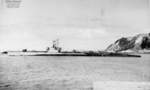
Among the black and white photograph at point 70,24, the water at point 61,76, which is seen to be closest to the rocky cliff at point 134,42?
the black and white photograph at point 70,24

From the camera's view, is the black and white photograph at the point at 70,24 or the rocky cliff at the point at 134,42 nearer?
the black and white photograph at the point at 70,24

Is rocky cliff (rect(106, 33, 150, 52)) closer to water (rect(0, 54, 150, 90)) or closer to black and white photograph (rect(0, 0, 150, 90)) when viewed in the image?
black and white photograph (rect(0, 0, 150, 90))

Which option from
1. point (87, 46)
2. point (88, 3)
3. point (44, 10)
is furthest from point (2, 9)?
point (87, 46)

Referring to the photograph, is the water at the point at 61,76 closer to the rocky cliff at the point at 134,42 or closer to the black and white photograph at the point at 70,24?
the black and white photograph at the point at 70,24

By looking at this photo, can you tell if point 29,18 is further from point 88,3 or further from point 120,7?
point 120,7

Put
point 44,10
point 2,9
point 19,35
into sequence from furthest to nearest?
point 19,35 < point 44,10 < point 2,9

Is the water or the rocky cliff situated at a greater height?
the rocky cliff

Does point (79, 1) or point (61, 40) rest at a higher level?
point (79, 1)

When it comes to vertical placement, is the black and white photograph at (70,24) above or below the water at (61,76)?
above

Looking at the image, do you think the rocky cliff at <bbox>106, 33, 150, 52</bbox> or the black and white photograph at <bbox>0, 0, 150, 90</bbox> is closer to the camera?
the black and white photograph at <bbox>0, 0, 150, 90</bbox>

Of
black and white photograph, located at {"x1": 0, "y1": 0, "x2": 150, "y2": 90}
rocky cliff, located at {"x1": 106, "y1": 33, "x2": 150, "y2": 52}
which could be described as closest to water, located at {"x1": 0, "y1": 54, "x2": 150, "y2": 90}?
black and white photograph, located at {"x1": 0, "y1": 0, "x2": 150, "y2": 90}

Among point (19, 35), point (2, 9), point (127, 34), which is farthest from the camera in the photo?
point (127, 34)
